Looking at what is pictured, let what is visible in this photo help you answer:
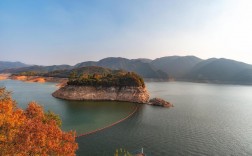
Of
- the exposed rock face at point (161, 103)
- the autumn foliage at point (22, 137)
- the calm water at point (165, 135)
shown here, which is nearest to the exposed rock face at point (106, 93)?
the exposed rock face at point (161, 103)

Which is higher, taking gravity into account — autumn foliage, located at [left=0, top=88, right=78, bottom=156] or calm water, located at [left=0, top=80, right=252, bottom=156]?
autumn foliage, located at [left=0, top=88, right=78, bottom=156]

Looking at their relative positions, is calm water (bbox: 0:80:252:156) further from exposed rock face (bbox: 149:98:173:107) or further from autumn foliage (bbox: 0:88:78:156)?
autumn foliage (bbox: 0:88:78:156)

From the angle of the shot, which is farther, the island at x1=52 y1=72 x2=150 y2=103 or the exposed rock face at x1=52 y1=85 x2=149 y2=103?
the island at x1=52 y1=72 x2=150 y2=103

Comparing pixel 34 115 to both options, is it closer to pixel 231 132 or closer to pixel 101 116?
pixel 101 116

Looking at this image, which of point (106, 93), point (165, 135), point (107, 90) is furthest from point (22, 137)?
point (107, 90)

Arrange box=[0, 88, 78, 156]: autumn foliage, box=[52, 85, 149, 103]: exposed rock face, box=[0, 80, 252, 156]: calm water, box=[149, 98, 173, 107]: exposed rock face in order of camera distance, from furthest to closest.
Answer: box=[52, 85, 149, 103]: exposed rock face → box=[149, 98, 173, 107]: exposed rock face → box=[0, 80, 252, 156]: calm water → box=[0, 88, 78, 156]: autumn foliage

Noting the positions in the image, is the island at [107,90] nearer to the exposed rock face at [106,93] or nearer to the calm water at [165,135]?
the exposed rock face at [106,93]

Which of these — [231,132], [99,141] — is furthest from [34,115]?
[231,132]

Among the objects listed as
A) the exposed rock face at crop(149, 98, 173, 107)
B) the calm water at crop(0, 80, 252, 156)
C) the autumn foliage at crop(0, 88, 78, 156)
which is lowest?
the calm water at crop(0, 80, 252, 156)

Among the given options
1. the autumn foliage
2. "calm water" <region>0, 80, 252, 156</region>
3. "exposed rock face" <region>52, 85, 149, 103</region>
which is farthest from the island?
the autumn foliage
